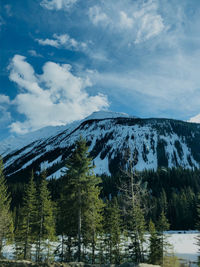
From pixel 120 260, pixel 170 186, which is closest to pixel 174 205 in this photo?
pixel 170 186

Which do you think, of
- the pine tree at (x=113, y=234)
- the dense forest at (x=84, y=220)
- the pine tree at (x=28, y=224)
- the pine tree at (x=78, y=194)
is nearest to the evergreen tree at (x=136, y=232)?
the dense forest at (x=84, y=220)

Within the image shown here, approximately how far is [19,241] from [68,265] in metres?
20.4

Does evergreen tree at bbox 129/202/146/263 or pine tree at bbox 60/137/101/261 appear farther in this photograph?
pine tree at bbox 60/137/101/261

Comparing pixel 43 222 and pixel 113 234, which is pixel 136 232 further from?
pixel 43 222

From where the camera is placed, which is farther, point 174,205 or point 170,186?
point 170,186

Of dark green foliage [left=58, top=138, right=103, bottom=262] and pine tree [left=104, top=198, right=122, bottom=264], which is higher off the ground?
dark green foliage [left=58, top=138, right=103, bottom=262]

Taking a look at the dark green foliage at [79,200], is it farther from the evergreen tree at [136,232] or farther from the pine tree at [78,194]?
the evergreen tree at [136,232]

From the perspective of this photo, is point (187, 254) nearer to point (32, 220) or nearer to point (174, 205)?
point (32, 220)

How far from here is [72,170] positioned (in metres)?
20.8

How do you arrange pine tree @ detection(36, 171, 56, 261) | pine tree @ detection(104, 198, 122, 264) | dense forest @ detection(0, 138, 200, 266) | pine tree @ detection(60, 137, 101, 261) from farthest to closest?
pine tree @ detection(104, 198, 122, 264), pine tree @ detection(36, 171, 56, 261), pine tree @ detection(60, 137, 101, 261), dense forest @ detection(0, 138, 200, 266)

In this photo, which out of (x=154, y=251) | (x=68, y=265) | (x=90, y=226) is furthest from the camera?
(x=154, y=251)

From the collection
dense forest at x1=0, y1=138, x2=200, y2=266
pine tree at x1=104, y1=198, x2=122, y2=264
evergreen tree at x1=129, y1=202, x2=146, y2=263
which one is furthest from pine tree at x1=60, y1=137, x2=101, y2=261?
pine tree at x1=104, y1=198, x2=122, y2=264

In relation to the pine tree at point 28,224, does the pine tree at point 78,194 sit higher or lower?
higher

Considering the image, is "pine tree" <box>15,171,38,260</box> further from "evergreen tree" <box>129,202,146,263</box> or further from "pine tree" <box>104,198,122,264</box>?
"evergreen tree" <box>129,202,146,263</box>
